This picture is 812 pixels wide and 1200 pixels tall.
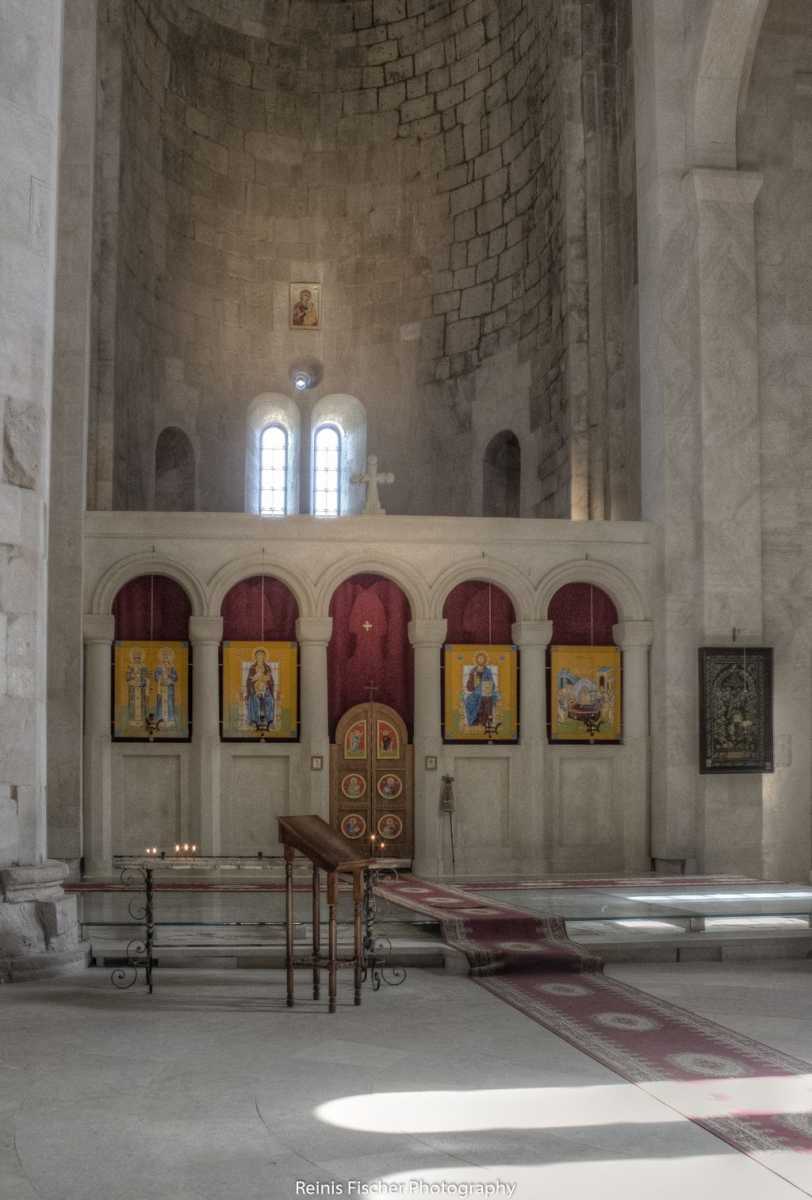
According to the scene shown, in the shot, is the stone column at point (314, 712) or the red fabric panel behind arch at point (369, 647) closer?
the stone column at point (314, 712)

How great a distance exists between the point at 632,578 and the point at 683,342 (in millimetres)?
2653

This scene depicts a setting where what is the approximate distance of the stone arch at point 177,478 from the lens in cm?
2130

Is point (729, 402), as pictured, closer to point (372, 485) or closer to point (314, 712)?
point (372, 485)

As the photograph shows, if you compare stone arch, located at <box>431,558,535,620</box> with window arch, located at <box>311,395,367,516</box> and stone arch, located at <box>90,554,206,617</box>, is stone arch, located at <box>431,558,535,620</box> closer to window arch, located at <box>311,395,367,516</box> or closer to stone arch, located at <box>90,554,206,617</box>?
Result: stone arch, located at <box>90,554,206,617</box>

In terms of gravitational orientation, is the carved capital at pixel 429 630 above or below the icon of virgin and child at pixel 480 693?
above

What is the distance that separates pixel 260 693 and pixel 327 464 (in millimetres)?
8524

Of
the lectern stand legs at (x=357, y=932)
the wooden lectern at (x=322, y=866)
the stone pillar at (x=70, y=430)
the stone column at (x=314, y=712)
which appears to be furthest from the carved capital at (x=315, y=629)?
the lectern stand legs at (x=357, y=932)

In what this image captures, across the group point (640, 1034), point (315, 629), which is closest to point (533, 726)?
point (315, 629)

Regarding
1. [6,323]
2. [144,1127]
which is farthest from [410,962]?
[6,323]

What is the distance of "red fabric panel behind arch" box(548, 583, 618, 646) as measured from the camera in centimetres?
1568

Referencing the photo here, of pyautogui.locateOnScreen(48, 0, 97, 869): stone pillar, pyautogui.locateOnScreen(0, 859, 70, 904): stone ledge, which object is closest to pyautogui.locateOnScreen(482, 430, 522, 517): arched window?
pyautogui.locateOnScreen(48, 0, 97, 869): stone pillar

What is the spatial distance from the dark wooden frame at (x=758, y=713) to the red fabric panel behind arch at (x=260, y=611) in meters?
4.47

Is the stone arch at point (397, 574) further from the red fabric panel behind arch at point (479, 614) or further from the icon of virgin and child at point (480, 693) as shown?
the icon of virgin and child at point (480, 693)

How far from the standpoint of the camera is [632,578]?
15.5 metres
